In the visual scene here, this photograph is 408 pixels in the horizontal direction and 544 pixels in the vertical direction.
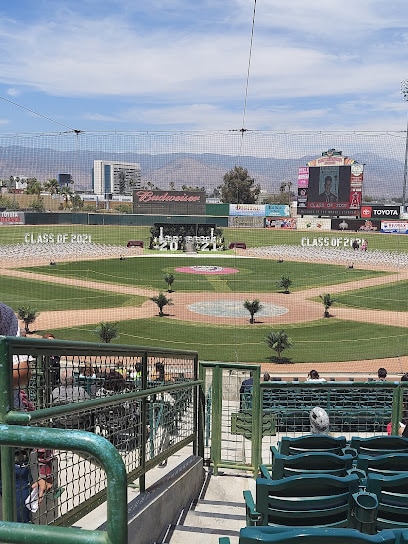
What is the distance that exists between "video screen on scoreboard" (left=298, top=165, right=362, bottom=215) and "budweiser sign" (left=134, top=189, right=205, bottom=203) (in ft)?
32.3

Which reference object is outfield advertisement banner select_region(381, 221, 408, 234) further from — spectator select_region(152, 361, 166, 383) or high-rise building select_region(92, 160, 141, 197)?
spectator select_region(152, 361, 166, 383)

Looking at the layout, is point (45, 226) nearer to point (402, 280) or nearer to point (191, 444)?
point (402, 280)

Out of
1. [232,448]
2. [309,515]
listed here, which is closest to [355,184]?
[232,448]

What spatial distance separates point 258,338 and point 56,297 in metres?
11.6

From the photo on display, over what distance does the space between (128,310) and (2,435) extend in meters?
23.3

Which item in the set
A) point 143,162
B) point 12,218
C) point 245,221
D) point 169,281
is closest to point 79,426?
point 143,162

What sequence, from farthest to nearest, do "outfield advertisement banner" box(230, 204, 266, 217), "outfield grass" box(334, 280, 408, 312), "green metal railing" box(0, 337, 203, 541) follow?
1. "outfield advertisement banner" box(230, 204, 266, 217)
2. "outfield grass" box(334, 280, 408, 312)
3. "green metal railing" box(0, 337, 203, 541)

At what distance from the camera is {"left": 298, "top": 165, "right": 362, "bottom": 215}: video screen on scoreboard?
47094mm

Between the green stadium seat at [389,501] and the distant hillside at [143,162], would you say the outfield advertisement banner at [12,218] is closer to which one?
the distant hillside at [143,162]

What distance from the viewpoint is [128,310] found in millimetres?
24266

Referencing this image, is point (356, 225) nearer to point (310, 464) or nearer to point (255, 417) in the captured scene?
point (255, 417)

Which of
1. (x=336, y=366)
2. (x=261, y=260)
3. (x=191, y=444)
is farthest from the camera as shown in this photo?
(x=261, y=260)

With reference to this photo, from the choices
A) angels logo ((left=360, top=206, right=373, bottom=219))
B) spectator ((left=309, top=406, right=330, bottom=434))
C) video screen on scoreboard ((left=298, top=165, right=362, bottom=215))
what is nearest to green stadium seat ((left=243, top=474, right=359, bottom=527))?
spectator ((left=309, top=406, right=330, bottom=434))

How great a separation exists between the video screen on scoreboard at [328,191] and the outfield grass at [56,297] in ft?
75.7
